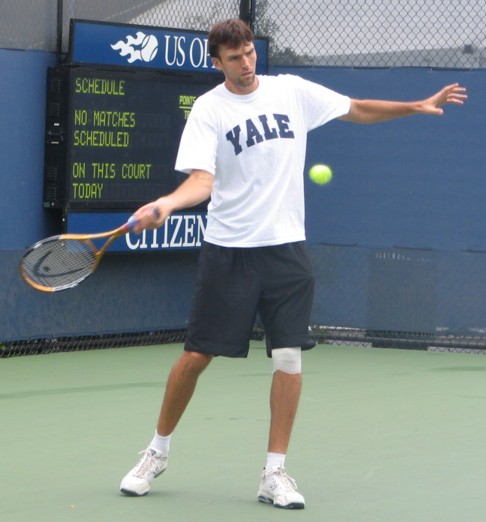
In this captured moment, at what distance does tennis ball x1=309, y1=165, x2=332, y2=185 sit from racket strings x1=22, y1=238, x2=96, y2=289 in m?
4.38

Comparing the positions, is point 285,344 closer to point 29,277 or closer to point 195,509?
point 195,509

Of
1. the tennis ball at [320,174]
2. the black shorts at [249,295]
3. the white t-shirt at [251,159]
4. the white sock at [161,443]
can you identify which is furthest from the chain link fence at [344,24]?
the white sock at [161,443]

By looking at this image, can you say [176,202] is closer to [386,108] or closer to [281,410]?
[281,410]

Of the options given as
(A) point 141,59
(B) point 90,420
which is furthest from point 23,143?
(B) point 90,420

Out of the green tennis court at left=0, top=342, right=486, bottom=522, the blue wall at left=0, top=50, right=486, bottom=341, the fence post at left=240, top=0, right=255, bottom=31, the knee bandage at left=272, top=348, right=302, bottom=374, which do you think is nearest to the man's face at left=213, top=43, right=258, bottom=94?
the knee bandage at left=272, top=348, right=302, bottom=374

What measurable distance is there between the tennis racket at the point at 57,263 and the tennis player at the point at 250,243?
43cm

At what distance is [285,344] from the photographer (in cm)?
434

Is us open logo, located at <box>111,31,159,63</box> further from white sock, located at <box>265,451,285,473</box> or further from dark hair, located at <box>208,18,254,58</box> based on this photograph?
white sock, located at <box>265,451,285,473</box>

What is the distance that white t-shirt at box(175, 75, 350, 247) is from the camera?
14.1ft

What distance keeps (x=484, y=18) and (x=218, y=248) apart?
4.79 meters

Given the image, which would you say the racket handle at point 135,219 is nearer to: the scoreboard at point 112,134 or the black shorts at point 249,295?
the black shorts at point 249,295

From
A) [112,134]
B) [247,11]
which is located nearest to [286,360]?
[112,134]

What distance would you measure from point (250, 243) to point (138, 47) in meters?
4.16

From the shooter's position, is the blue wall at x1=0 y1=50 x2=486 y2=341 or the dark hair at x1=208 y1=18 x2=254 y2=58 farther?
the blue wall at x1=0 y1=50 x2=486 y2=341
